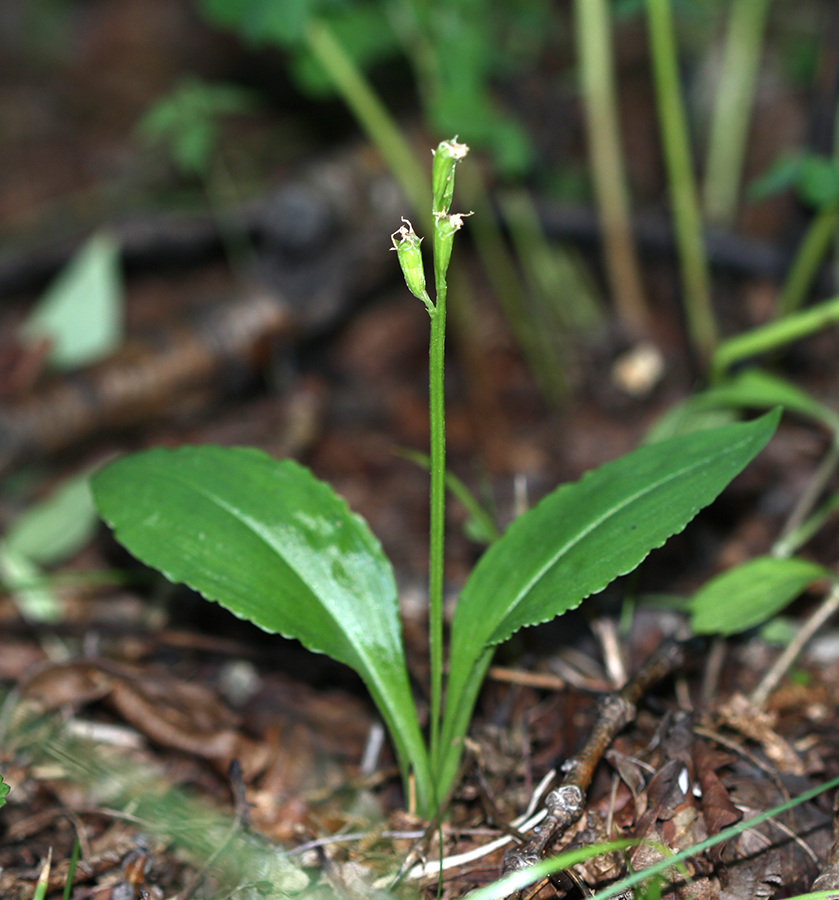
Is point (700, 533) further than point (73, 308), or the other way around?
point (73, 308)

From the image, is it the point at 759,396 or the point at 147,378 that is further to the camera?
the point at 147,378

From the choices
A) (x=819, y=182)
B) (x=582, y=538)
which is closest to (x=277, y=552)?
(x=582, y=538)

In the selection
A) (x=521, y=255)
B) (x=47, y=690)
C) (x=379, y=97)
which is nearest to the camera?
(x=47, y=690)

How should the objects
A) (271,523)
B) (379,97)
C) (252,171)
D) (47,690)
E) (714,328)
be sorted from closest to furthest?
(271,523) → (47,690) → (714,328) → (379,97) → (252,171)

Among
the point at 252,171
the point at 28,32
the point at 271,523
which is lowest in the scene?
the point at 271,523

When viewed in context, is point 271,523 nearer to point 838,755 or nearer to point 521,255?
point 838,755

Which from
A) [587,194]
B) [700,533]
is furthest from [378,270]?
[700,533]

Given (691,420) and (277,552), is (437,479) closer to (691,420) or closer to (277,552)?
(277,552)
